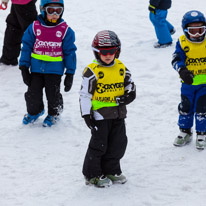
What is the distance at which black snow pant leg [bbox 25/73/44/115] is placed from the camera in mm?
6199

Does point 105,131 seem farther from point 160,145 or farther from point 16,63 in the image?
point 16,63

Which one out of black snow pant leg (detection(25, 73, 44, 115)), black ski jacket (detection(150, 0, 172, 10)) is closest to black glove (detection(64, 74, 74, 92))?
black snow pant leg (detection(25, 73, 44, 115))

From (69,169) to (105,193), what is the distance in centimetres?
75

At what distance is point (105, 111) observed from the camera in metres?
4.45

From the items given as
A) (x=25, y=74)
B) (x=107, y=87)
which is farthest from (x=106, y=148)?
(x=25, y=74)

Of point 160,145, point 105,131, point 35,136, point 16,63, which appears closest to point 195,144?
point 160,145

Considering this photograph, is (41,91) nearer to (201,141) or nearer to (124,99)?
(124,99)

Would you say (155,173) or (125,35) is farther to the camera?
(125,35)

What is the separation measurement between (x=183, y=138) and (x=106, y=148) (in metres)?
1.40

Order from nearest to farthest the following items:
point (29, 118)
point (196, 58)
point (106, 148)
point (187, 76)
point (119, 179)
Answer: point (106, 148) < point (119, 179) < point (187, 76) < point (196, 58) < point (29, 118)

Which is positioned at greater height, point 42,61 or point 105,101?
point 42,61

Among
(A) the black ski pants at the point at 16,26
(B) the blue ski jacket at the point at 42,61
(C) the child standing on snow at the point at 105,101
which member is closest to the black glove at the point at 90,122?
(C) the child standing on snow at the point at 105,101

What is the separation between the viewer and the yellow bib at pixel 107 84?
4395 mm

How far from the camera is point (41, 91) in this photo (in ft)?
20.6
